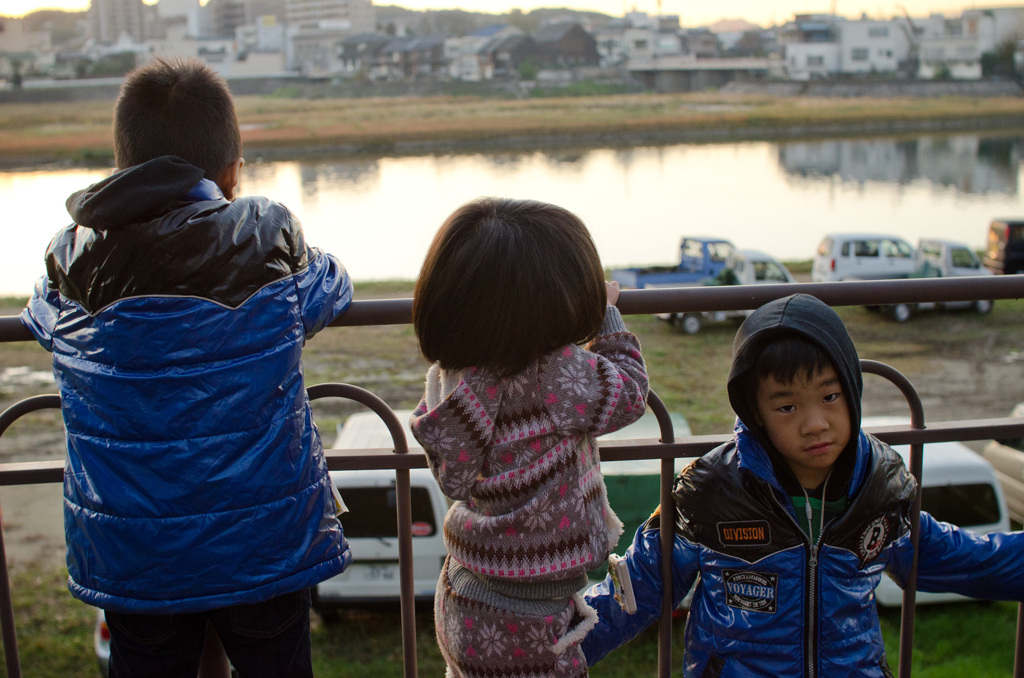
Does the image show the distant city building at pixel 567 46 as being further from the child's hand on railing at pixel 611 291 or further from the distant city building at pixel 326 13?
the child's hand on railing at pixel 611 291

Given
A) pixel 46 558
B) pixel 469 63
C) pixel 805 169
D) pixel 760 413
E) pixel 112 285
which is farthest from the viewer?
pixel 805 169

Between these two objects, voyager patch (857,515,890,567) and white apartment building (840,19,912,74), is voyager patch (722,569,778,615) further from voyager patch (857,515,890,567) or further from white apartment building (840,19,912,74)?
white apartment building (840,19,912,74)

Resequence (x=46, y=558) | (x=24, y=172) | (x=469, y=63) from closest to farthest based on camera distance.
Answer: (x=46, y=558), (x=24, y=172), (x=469, y=63)

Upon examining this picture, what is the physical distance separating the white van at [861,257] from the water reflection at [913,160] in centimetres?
2340

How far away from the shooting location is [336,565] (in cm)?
130

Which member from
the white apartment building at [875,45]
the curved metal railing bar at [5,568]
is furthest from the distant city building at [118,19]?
the white apartment building at [875,45]

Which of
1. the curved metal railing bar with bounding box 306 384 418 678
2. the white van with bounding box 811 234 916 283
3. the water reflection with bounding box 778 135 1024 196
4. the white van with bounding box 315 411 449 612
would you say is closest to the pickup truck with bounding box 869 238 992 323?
the white van with bounding box 811 234 916 283

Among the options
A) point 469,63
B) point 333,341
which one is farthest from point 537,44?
point 333,341

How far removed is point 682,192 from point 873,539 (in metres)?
44.0

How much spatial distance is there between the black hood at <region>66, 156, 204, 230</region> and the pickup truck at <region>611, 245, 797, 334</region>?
57.3 feet

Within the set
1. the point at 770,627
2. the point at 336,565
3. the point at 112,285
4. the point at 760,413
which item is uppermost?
the point at 112,285

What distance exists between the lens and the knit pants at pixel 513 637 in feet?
3.91

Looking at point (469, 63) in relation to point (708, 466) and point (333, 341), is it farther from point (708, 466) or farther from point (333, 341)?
point (708, 466)

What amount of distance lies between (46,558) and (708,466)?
9.33 m
